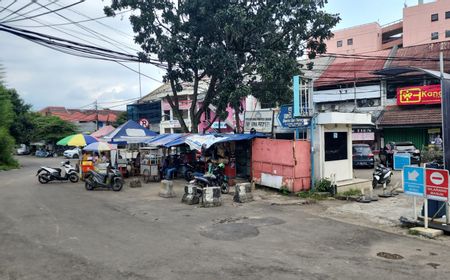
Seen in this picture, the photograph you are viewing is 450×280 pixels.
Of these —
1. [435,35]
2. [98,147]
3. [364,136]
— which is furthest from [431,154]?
[435,35]

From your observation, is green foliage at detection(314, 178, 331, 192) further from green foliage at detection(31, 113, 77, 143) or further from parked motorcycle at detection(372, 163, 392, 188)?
green foliage at detection(31, 113, 77, 143)

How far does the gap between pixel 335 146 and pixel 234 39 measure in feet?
23.4

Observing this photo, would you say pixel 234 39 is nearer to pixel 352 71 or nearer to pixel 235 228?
pixel 235 228

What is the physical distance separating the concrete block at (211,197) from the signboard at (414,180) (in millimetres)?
5416

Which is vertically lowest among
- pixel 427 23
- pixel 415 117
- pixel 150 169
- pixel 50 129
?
pixel 150 169

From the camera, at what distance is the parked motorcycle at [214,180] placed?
13.0m

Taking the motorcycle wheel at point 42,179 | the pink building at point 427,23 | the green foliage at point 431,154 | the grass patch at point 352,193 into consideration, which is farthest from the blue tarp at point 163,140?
the pink building at point 427,23

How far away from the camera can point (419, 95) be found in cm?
2439

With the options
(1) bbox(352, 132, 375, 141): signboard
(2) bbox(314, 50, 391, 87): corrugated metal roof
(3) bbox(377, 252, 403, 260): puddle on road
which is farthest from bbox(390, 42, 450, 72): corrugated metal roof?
(3) bbox(377, 252, 403, 260): puddle on road

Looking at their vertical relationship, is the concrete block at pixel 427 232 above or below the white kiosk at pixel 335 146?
below

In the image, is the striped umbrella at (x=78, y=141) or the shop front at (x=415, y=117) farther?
the shop front at (x=415, y=117)

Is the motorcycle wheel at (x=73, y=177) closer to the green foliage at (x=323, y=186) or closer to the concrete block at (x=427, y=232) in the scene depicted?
the green foliage at (x=323, y=186)

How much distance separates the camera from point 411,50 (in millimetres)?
29203

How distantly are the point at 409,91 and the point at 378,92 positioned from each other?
8.04 feet
